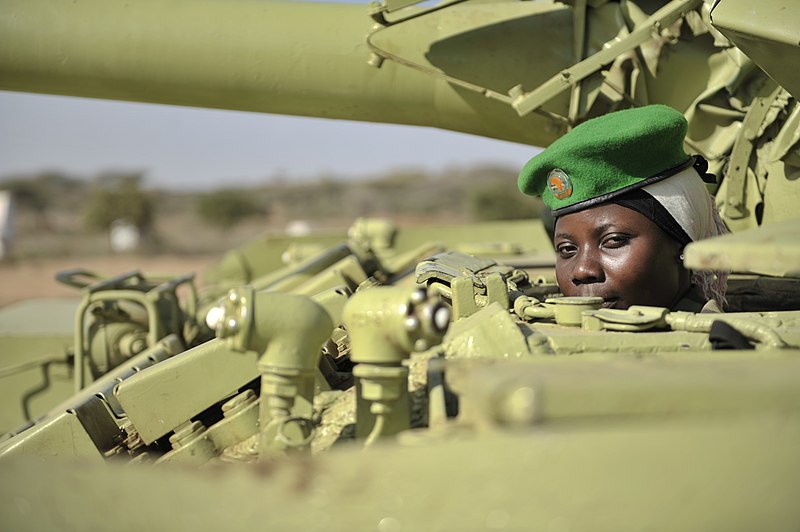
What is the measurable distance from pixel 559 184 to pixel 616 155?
0.19 m

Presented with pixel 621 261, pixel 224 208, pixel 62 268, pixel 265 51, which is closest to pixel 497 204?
pixel 224 208

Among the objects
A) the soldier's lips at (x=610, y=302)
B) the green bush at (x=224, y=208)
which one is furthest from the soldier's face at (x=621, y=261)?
the green bush at (x=224, y=208)

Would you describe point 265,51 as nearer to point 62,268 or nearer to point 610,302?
point 610,302

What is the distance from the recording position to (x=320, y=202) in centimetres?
5053

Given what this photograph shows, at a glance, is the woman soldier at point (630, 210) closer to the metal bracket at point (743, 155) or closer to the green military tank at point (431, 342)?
the green military tank at point (431, 342)

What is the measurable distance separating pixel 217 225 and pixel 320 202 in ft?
35.5

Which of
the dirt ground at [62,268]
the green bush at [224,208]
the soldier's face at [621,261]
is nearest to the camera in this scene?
the soldier's face at [621,261]

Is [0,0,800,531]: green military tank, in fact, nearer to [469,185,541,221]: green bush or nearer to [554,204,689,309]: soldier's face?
[554,204,689,309]: soldier's face

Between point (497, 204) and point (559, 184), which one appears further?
point (497, 204)

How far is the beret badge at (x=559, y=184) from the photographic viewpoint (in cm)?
287

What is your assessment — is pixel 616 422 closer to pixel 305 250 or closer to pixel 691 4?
pixel 691 4

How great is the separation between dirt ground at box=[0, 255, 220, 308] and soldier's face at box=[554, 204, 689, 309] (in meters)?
16.9

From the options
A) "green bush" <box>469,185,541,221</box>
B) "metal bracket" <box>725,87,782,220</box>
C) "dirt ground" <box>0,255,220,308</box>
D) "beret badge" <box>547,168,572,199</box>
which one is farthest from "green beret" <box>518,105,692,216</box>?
"green bush" <box>469,185,541,221</box>

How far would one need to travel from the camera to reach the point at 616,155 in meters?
2.78
